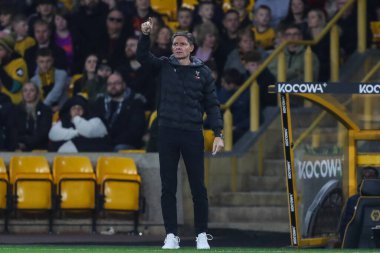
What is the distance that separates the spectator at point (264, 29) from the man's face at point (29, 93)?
360 centimetres

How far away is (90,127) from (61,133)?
1.40 ft

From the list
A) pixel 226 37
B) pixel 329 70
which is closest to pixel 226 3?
pixel 226 37

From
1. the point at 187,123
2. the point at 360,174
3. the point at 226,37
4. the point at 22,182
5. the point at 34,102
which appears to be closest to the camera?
the point at 187,123

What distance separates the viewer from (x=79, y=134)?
20.6 m

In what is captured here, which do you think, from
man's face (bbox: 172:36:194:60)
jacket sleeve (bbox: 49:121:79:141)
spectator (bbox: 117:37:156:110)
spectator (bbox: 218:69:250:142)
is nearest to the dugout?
man's face (bbox: 172:36:194:60)

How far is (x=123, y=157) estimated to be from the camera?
2006cm

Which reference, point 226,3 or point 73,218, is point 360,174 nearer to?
point 73,218

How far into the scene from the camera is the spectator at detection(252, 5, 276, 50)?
2248 centimetres

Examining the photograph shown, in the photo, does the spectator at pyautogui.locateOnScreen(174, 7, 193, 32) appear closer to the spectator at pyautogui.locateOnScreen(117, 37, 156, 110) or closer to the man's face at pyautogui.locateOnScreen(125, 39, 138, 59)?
the man's face at pyautogui.locateOnScreen(125, 39, 138, 59)

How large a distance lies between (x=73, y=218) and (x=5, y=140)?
5.91 ft

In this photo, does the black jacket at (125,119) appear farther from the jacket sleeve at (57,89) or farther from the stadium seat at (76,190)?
the jacket sleeve at (57,89)

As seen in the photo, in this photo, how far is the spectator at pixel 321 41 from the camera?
21562 millimetres

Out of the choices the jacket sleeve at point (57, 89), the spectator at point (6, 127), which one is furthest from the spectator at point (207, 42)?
the spectator at point (6, 127)

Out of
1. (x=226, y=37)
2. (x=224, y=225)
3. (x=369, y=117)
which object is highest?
(x=226, y=37)
